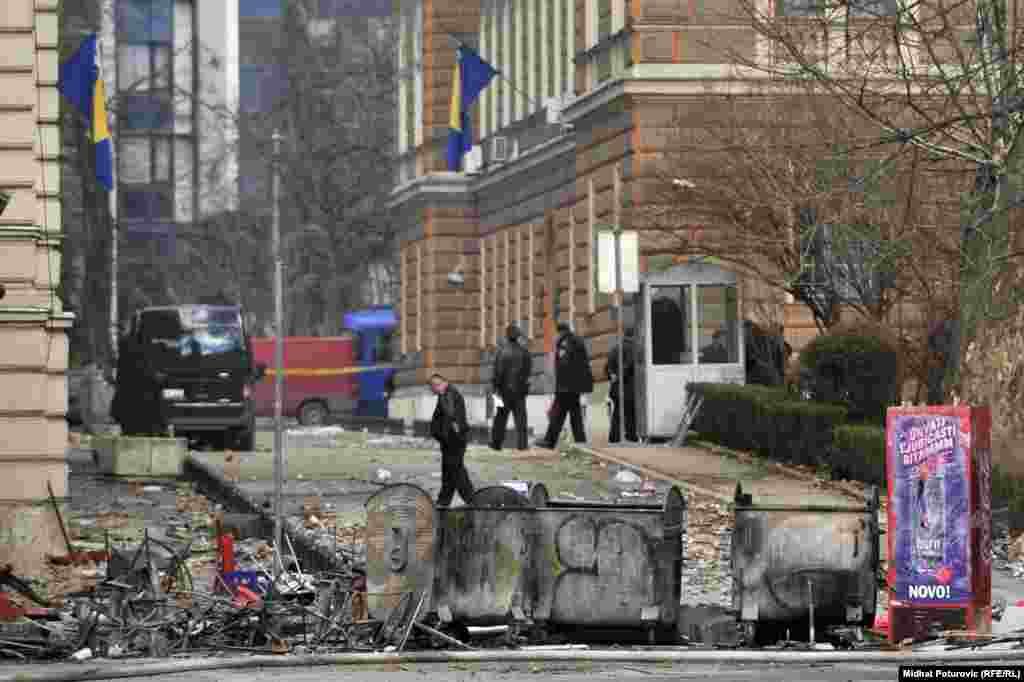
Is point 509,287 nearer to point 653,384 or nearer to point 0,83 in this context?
point 653,384

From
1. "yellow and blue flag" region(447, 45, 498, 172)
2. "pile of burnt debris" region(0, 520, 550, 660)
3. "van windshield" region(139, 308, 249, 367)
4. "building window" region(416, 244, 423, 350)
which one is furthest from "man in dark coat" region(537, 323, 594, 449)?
"building window" region(416, 244, 423, 350)

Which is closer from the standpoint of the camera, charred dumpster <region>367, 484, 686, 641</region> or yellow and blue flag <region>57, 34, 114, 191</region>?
charred dumpster <region>367, 484, 686, 641</region>

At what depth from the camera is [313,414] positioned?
2874 inches

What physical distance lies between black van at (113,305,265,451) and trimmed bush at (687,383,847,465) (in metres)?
9.80

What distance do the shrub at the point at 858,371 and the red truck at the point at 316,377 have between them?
3773 cm

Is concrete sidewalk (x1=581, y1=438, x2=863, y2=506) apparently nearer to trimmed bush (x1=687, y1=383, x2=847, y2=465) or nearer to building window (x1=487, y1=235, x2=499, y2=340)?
trimmed bush (x1=687, y1=383, x2=847, y2=465)

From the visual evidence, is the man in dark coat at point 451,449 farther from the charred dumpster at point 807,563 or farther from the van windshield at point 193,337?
the van windshield at point 193,337

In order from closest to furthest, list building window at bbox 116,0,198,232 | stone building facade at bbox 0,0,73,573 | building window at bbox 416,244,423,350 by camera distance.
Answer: stone building facade at bbox 0,0,73,573 < building window at bbox 416,244,423,350 < building window at bbox 116,0,198,232

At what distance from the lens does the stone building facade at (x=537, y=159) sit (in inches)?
1882

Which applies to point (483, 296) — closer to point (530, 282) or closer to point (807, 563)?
point (530, 282)

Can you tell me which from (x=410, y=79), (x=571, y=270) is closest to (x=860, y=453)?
(x=571, y=270)

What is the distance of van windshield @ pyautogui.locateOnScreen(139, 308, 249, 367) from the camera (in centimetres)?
4831

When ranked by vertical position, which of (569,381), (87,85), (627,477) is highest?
(87,85)

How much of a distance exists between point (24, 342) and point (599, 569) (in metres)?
8.44
